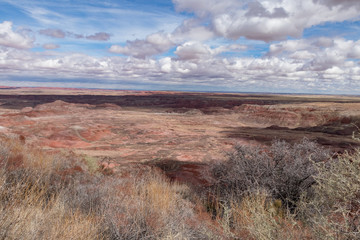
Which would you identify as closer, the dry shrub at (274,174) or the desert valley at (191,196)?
the desert valley at (191,196)

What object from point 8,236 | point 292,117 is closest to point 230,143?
point 8,236

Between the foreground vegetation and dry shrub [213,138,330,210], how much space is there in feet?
0.08

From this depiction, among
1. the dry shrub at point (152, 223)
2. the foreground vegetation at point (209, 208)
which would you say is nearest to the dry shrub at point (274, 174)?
the foreground vegetation at point (209, 208)

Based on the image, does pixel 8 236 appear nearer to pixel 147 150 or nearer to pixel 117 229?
pixel 117 229

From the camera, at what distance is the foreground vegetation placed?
2.76 metres

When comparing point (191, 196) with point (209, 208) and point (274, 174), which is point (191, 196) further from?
point (274, 174)

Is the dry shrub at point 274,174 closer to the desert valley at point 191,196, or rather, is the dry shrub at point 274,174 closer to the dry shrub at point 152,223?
the desert valley at point 191,196

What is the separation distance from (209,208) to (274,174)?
1.75 metres

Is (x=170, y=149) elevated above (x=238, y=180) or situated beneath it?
situated beneath

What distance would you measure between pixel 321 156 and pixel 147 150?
45.8 ft

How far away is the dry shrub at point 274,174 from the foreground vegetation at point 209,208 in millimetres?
24

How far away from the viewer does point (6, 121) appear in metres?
26.4

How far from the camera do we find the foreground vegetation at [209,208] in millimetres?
2764

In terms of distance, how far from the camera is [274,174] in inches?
217
